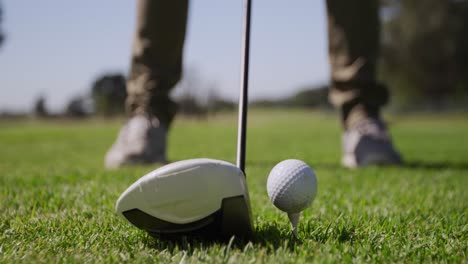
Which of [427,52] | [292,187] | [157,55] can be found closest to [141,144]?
[157,55]

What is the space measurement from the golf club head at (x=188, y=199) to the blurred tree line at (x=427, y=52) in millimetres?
29245

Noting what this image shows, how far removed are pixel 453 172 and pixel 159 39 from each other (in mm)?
2484

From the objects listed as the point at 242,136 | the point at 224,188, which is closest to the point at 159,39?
the point at 242,136

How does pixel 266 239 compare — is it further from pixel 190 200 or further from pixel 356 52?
pixel 356 52

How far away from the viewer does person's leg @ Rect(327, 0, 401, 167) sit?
3246mm

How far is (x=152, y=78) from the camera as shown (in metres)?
3.15

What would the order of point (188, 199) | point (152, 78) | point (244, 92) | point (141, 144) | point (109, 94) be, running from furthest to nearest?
point (109, 94), point (152, 78), point (141, 144), point (244, 92), point (188, 199)

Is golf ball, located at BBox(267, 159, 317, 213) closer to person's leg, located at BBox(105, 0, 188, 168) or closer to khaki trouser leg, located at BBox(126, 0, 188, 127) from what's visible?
person's leg, located at BBox(105, 0, 188, 168)

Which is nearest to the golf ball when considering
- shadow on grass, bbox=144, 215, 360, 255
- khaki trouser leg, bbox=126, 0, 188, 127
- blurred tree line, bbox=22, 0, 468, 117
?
shadow on grass, bbox=144, 215, 360, 255

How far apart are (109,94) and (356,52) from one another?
40.4 m

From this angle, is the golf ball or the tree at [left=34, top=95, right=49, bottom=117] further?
the tree at [left=34, top=95, right=49, bottom=117]

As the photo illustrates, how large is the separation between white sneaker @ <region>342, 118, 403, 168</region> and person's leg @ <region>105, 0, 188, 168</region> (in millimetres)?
1467

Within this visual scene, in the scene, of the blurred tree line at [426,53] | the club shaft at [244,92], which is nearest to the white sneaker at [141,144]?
the club shaft at [244,92]

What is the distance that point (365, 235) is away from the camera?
131 cm
